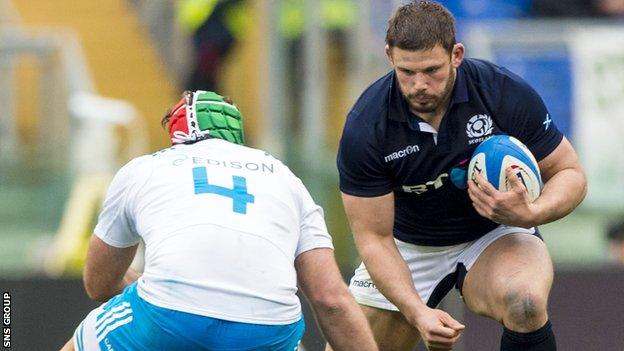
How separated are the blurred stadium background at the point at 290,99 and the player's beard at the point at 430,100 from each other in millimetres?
2979

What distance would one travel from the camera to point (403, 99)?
6.18 metres

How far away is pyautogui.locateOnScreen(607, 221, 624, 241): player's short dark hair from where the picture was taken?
398 inches

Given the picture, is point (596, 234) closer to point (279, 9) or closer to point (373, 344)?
point (279, 9)

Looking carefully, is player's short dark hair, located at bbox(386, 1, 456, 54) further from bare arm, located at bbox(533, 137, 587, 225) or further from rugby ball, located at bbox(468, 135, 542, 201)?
bare arm, located at bbox(533, 137, 587, 225)

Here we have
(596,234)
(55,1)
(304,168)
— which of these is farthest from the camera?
(55,1)

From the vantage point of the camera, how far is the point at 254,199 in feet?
17.8

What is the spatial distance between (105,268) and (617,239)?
5293 millimetres

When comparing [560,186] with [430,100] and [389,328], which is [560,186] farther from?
[389,328]

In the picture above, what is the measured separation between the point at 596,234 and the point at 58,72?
13.4 feet

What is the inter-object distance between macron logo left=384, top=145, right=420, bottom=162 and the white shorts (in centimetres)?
59

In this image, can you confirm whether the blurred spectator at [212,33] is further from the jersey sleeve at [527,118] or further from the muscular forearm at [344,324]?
the muscular forearm at [344,324]

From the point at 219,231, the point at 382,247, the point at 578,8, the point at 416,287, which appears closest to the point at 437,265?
the point at 416,287

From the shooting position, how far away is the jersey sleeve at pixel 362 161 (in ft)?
20.3

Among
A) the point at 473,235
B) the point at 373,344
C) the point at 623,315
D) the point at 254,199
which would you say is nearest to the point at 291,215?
the point at 254,199
